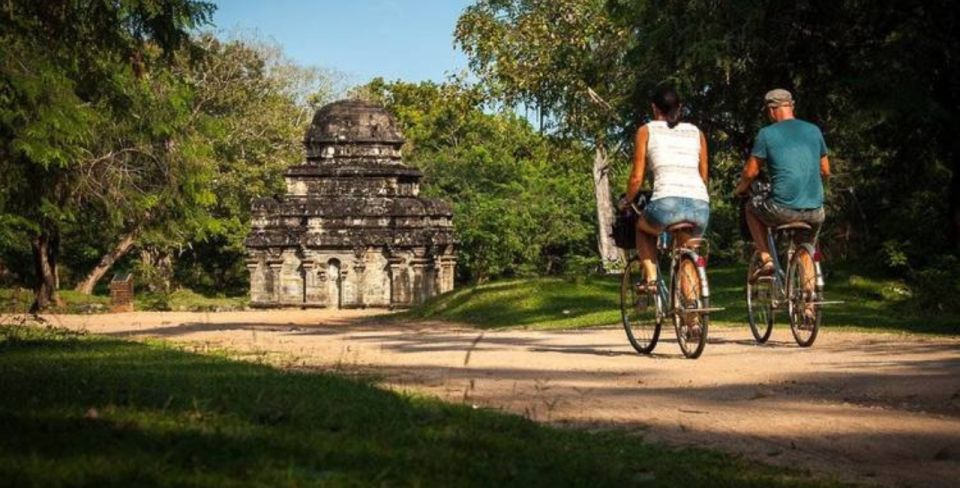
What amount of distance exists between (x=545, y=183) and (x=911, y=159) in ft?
126

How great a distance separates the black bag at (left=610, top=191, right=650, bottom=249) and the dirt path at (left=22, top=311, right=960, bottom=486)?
2.71ft

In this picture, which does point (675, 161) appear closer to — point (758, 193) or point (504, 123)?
point (758, 193)

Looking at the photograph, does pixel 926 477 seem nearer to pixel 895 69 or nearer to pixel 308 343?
pixel 308 343

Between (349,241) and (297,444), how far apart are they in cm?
3819

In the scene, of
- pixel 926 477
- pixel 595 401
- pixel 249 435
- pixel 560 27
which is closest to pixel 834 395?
pixel 595 401

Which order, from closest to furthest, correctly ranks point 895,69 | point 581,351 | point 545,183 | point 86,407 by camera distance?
point 86,407, point 581,351, point 895,69, point 545,183

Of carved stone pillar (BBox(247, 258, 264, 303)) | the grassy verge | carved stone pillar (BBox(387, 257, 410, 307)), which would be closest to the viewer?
the grassy verge

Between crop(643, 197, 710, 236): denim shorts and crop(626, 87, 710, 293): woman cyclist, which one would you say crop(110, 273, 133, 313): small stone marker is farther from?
crop(643, 197, 710, 236): denim shorts

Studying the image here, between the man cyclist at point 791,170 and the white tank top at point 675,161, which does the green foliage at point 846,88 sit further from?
the white tank top at point 675,161

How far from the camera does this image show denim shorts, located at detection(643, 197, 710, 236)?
10344mm

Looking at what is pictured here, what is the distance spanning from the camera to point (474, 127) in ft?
222

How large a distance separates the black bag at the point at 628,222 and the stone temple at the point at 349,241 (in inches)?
1265

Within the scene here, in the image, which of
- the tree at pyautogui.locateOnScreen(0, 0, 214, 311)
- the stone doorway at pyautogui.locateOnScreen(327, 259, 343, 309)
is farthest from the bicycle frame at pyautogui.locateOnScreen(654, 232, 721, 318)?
the stone doorway at pyautogui.locateOnScreen(327, 259, 343, 309)

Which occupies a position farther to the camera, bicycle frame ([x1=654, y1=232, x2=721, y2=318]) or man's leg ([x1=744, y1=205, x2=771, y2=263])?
man's leg ([x1=744, y1=205, x2=771, y2=263])
